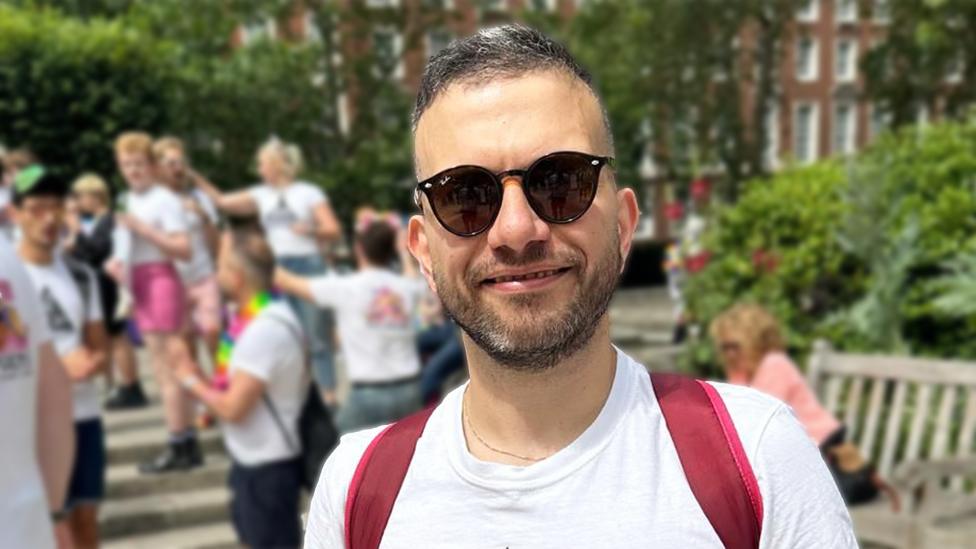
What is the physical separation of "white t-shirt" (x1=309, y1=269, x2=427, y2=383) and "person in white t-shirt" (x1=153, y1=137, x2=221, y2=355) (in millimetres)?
1665

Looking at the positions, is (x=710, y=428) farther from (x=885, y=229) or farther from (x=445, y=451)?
(x=885, y=229)

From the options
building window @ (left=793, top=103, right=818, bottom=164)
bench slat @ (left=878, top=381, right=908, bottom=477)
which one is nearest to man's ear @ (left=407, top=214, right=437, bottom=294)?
bench slat @ (left=878, top=381, right=908, bottom=477)

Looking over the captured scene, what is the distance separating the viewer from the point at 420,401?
6.78 meters

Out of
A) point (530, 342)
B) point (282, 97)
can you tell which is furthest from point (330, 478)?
point (282, 97)

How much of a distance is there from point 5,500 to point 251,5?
19726mm

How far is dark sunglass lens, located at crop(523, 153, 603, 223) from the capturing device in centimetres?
152

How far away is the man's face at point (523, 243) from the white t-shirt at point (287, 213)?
22.0 feet

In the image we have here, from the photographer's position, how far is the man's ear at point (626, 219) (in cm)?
165

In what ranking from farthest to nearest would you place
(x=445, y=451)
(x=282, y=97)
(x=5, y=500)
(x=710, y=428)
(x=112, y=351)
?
1. (x=282, y=97)
2. (x=112, y=351)
3. (x=5, y=500)
4. (x=445, y=451)
5. (x=710, y=428)

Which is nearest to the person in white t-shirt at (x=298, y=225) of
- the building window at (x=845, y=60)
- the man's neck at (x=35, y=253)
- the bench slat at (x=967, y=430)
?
the man's neck at (x=35, y=253)

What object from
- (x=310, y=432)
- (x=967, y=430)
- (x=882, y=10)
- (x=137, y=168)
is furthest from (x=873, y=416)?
(x=882, y=10)

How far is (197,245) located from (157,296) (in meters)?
0.51

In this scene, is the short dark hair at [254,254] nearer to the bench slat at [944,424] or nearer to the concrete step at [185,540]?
the concrete step at [185,540]

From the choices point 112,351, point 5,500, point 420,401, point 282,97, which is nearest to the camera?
point 5,500
